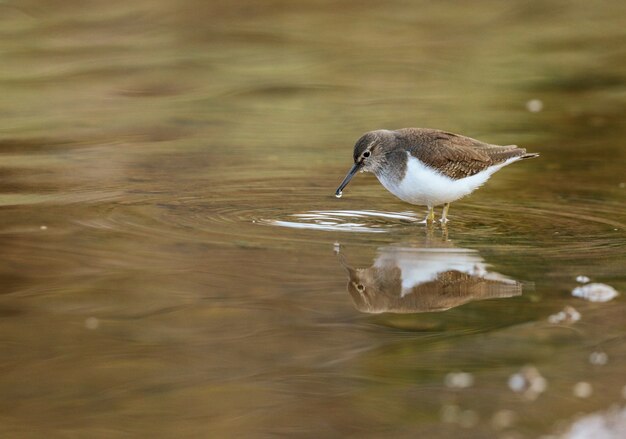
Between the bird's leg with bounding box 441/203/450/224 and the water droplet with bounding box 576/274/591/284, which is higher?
the water droplet with bounding box 576/274/591/284

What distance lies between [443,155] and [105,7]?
11.0 metres

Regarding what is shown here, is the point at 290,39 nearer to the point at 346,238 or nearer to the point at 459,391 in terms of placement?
the point at 346,238

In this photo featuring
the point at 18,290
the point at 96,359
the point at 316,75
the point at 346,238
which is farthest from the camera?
the point at 316,75

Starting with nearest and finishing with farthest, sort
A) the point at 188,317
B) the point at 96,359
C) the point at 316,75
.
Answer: the point at 96,359, the point at 188,317, the point at 316,75

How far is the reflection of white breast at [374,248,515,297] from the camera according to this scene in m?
7.47

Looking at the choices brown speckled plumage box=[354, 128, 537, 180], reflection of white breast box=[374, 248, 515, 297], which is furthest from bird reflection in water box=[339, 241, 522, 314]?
brown speckled plumage box=[354, 128, 537, 180]

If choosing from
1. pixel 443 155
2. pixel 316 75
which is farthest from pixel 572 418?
pixel 316 75

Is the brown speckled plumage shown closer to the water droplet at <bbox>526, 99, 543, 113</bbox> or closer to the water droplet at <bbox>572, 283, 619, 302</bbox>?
the water droplet at <bbox>572, 283, 619, 302</bbox>

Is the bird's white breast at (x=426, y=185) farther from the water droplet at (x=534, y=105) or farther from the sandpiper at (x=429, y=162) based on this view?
the water droplet at (x=534, y=105)

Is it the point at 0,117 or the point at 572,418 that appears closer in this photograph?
the point at 572,418

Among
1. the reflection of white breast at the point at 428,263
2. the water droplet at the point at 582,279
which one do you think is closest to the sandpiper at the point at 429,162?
the reflection of white breast at the point at 428,263

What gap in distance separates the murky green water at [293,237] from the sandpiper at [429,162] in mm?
290

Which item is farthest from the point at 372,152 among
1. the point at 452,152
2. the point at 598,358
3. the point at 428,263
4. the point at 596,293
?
the point at 598,358

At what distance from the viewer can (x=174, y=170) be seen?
11086 mm
